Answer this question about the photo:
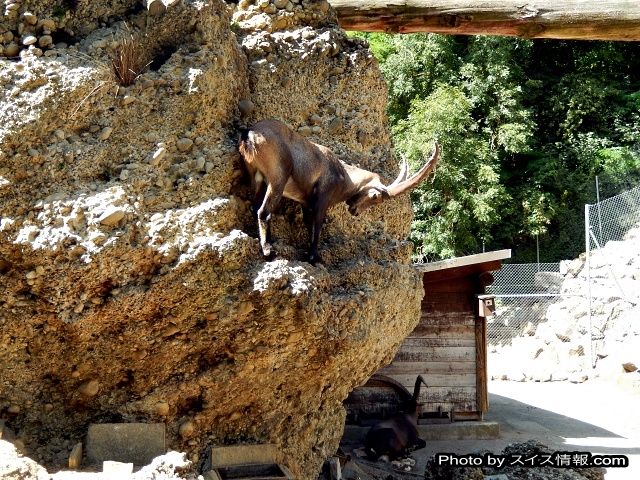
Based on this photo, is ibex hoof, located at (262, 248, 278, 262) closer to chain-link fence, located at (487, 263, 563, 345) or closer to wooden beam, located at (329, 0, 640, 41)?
wooden beam, located at (329, 0, 640, 41)

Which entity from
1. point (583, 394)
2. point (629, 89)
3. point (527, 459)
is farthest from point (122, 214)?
point (629, 89)

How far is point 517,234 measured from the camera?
2070 centimetres

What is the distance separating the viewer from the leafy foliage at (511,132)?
18.6 meters

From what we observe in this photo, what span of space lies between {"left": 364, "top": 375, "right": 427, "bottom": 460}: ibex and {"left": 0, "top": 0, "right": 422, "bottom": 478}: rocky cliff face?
3601mm

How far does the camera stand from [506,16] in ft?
21.7

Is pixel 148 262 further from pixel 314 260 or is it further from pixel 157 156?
pixel 314 260

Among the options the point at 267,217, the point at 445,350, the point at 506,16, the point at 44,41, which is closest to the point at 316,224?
the point at 267,217

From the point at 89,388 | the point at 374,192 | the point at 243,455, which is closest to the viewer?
the point at 89,388

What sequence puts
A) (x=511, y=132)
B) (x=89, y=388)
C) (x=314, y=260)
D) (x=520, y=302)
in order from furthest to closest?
(x=511, y=132)
(x=520, y=302)
(x=314, y=260)
(x=89, y=388)

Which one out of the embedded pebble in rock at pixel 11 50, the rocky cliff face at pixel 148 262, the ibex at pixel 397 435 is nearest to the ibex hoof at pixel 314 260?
the rocky cliff face at pixel 148 262

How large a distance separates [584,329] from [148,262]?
14.7m

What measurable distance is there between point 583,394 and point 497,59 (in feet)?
33.2

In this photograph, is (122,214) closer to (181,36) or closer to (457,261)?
(181,36)

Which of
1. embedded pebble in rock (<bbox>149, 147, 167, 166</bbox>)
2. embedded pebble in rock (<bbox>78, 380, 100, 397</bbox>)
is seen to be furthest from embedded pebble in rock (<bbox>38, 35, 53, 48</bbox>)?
embedded pebble in rock (<bbox>78, 380, 100, 397</bbox>)
